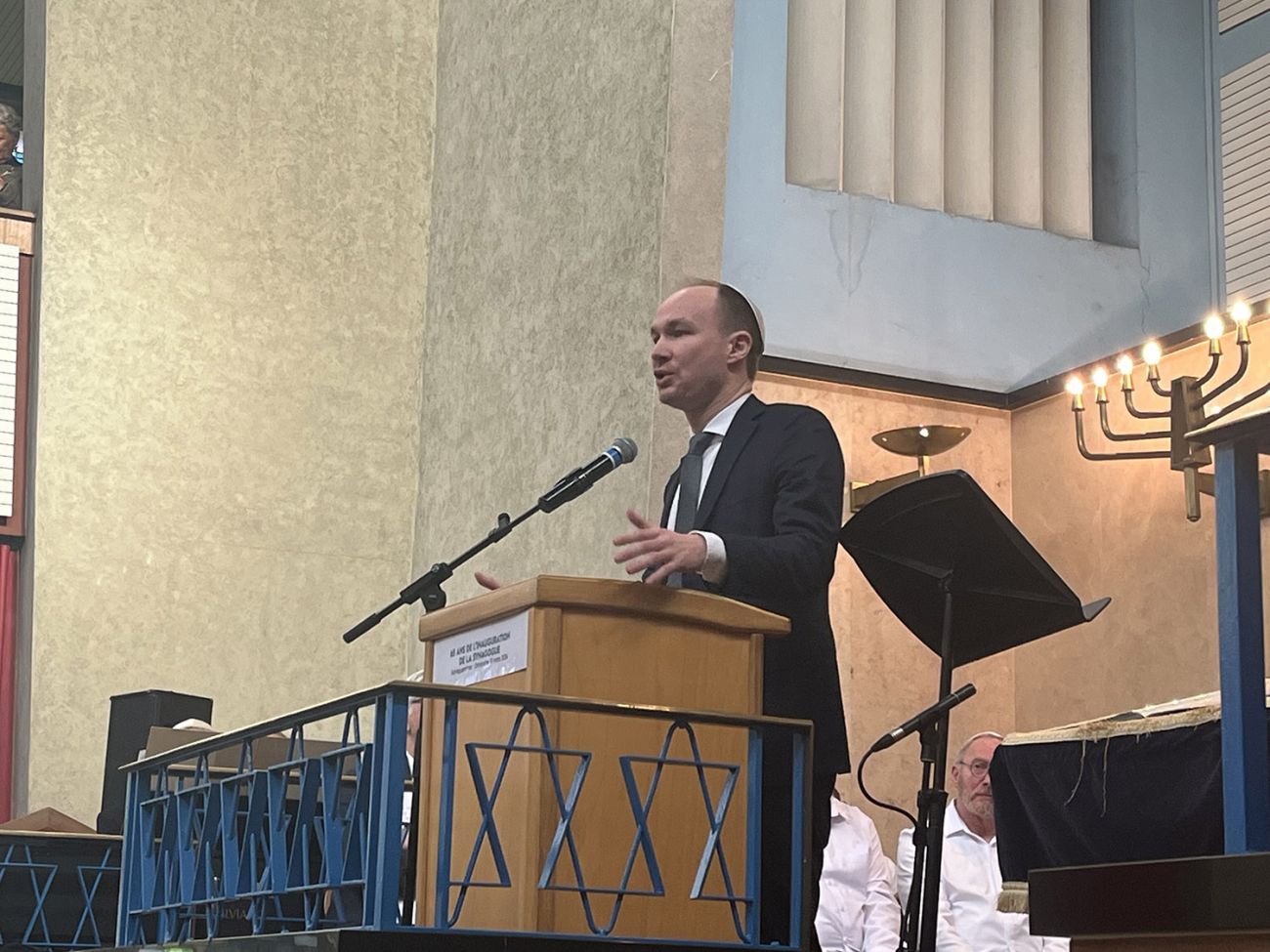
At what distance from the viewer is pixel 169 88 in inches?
324

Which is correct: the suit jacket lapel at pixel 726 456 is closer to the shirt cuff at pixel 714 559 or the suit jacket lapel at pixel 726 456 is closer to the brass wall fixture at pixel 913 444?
the shirt cuff at pixel 714 559

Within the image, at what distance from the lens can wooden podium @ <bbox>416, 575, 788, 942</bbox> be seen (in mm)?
2893

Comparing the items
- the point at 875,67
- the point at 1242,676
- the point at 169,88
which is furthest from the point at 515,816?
the point at 169,88

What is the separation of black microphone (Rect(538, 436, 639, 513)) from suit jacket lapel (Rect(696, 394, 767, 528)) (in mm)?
151

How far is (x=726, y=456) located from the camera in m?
3.28

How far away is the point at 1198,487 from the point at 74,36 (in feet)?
16.0

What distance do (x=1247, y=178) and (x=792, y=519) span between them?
510cm

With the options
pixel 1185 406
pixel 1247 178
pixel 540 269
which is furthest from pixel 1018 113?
pixel 540 269

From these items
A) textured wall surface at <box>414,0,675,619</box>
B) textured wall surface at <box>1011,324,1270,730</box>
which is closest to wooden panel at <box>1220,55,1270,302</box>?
textured wall surface at <box>1011,324,1270,730</box>

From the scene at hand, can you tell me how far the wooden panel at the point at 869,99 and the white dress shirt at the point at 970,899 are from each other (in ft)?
9.18

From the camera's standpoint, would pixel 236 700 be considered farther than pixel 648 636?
Yes

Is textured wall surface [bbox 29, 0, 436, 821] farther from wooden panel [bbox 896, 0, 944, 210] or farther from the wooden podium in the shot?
the wooden podium

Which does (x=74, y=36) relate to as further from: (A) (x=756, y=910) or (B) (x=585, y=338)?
(A) (x=756, y=910)

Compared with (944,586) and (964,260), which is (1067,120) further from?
(944,586)
